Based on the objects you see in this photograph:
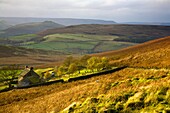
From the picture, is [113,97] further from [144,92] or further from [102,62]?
[102,62]

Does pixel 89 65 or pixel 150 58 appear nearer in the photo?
pixel 89 65

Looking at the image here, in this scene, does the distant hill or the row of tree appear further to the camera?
the row of tree

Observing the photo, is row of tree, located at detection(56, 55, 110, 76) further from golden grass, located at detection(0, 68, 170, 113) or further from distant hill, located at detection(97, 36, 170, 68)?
golden grass, located at detection(0, 68, 170, 113)

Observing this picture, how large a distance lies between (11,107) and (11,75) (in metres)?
59.4

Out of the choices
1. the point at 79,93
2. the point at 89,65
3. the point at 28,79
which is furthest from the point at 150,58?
the point at 79,93

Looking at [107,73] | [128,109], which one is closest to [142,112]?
[128,109]

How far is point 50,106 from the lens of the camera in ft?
121

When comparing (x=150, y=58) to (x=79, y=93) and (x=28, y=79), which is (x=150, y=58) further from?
(x=79, y=93)

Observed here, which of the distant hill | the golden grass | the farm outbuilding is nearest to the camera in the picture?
the golden grass

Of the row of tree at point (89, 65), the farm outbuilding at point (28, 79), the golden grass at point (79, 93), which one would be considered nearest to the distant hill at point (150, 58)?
the row of tree at point (89, 65)

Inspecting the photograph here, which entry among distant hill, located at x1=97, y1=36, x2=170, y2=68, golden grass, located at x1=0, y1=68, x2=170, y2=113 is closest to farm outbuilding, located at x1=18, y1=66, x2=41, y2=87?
golden grass, located at x1=0, y1=68, x2=170, y2=113

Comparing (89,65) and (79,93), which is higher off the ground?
(79,93)

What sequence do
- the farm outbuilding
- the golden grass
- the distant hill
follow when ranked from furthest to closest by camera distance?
the farm outbuilding, the distant hill, the golden grass

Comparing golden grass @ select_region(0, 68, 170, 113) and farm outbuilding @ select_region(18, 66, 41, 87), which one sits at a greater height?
golden grass @ select_region(0, 68, 170, 113)
